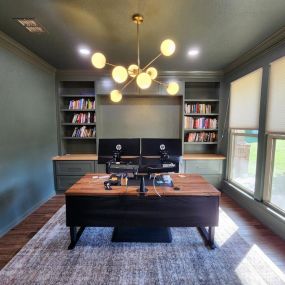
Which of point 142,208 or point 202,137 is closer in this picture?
point 142,208

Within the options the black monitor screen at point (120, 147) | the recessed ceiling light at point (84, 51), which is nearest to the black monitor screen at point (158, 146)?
the black monitor screen at point (120, 147)

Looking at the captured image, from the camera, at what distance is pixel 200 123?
13.4 ft

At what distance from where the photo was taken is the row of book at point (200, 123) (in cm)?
406

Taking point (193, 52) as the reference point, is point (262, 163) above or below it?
below

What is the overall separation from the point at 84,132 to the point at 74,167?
→ 77cm

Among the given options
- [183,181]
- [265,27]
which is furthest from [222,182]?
[265,27]

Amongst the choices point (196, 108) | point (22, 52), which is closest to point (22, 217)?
point (22, 52)

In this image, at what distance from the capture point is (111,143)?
2139mm

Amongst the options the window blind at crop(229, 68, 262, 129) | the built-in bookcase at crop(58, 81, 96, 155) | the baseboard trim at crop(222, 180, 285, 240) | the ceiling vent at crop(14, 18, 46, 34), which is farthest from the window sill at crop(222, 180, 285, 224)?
the ceiling vent at crop(14, 18, 46, 34)

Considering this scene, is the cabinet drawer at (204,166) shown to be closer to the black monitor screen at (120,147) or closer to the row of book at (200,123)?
the row of book at (200,123)

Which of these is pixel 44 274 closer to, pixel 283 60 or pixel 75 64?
pixel 75 64

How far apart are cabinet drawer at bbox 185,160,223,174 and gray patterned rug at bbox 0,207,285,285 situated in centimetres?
162

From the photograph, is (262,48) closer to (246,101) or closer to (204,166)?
(246,101)

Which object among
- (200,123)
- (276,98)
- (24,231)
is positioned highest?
(276,98)
